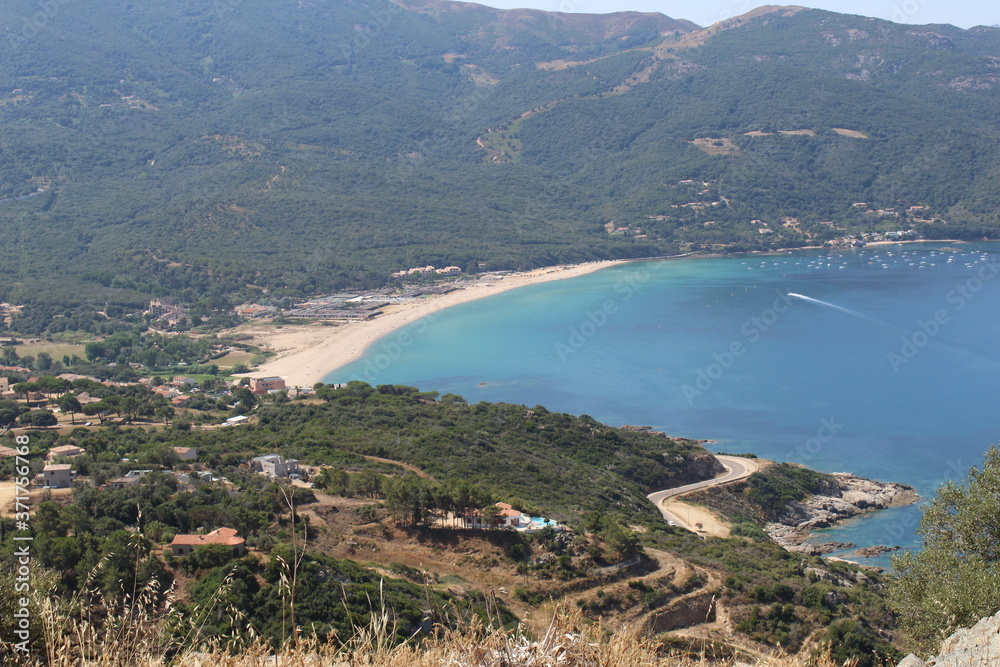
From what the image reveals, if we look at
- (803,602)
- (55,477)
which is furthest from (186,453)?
(803,602)

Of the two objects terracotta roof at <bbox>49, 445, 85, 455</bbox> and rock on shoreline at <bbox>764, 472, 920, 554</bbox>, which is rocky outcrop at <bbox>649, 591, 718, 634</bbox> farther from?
terracotta roof at <bbox>49, 445, 85, 455</bbox>

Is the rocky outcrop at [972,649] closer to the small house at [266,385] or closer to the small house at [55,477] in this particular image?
the small house at [55,477]

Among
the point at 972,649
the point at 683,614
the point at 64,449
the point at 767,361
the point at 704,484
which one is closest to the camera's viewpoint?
the point at 972,649

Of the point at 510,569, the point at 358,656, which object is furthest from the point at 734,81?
the point at 358,656

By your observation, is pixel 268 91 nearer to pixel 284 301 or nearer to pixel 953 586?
pixel 284 301

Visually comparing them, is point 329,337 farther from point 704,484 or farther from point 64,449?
point 64,449

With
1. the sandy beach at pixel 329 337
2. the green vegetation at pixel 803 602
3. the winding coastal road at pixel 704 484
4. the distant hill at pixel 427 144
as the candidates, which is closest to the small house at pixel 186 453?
the green vegetation at pixel 803 602
